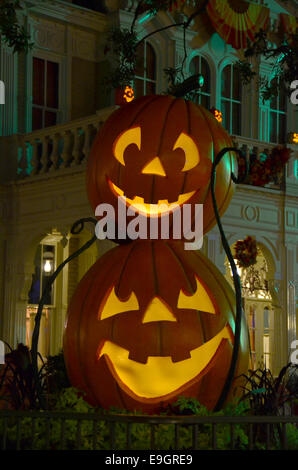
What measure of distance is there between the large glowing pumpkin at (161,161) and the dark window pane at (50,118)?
977 centimetres

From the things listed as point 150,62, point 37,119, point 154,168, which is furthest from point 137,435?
point 150,62

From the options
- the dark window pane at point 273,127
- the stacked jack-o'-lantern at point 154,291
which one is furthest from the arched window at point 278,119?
the stacked jack-o'-lantern at point 154,291

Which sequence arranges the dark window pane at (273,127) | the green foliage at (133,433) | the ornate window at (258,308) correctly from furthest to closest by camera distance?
the dark window pane at (273,127) < the ornate window at (258,308) < the green foliage at (133,433)

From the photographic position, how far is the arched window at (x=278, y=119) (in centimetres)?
1941

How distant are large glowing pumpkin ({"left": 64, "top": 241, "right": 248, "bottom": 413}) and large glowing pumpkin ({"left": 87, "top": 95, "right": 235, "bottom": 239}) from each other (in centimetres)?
42

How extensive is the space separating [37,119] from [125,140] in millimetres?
9895

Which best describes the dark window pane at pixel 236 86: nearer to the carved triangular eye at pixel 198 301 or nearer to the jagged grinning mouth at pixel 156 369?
the carved triangular eye at pixel 198 301

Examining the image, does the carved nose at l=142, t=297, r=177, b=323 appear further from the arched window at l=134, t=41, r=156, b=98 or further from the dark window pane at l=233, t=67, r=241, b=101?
the dark window pane at l=233, t=67, r=241, b=101

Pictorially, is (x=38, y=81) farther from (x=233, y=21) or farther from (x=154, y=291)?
(x=154, y=291)

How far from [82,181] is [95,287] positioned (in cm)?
702

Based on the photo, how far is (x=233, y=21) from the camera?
58.5 feet

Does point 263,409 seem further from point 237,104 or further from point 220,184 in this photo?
point 237,104
